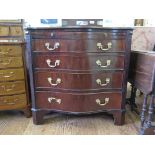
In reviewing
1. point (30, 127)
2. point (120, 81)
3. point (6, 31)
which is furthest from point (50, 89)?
point (6, 31)

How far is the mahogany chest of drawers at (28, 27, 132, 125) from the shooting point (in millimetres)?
1441

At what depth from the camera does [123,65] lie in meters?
1.51

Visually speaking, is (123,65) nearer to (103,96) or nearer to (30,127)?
(103,96)

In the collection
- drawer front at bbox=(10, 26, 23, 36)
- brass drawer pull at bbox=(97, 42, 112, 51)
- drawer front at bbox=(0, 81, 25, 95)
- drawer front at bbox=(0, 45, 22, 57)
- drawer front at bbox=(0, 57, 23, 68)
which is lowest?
drawer front at bbox=(0, 81, 25, 95)

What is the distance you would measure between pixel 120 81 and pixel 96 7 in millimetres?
968

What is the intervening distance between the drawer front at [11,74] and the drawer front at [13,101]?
7.0 inches

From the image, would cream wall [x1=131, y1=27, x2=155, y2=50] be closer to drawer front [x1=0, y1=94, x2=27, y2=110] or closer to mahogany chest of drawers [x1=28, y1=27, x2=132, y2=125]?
mahogany chest of drawers [x1=28, y1=27, x2=132, y2=125]

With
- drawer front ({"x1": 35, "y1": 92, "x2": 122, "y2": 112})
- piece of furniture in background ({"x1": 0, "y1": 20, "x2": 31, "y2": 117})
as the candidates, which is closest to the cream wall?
drawer front ({"x1": 35, "y1": 92, "x2": 122, "y2": 112})

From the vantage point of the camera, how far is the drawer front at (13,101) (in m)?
1.70

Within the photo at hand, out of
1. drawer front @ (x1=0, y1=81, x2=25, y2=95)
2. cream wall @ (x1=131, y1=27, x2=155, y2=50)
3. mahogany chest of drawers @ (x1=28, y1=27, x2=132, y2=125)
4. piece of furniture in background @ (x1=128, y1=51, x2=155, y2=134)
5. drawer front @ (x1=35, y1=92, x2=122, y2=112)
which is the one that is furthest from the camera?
cream wall @ (x1=131, y1=27, x2=155, y2=50)

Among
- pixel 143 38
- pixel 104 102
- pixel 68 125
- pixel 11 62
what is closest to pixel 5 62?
pixel 11 62

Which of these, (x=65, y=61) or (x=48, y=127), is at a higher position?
(x=65, y=61)

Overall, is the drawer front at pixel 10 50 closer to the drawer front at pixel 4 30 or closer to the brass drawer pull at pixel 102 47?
the drawer front at pixel 4 30

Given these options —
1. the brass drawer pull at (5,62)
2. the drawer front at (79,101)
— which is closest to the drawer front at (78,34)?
the brass drawer pull at (5,62)
